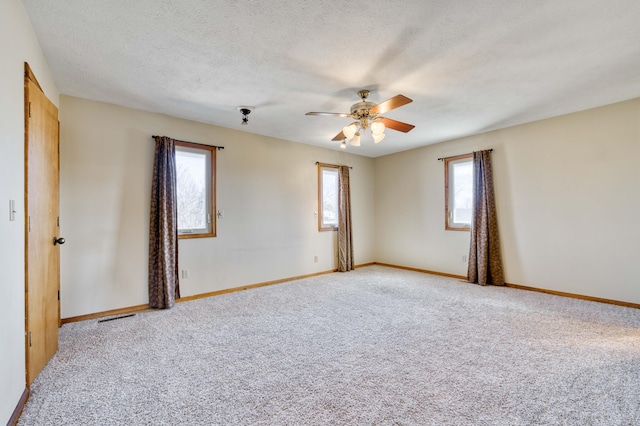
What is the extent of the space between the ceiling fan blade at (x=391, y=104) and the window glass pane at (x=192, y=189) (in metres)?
2.65

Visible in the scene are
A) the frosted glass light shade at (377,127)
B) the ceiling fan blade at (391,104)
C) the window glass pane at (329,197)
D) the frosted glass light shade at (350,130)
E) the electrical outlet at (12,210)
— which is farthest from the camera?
the window glass pane at (329,197)

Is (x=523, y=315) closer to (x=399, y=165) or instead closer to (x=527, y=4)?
(x=527, y=4)

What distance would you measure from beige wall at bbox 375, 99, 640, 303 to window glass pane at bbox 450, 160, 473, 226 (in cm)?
22

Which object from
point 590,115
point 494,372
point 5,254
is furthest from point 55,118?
point 590,115

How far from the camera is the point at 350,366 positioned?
223 centimetres

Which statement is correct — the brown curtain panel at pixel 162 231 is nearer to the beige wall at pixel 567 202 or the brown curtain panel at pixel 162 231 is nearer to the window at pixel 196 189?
the window at pixel 196 189

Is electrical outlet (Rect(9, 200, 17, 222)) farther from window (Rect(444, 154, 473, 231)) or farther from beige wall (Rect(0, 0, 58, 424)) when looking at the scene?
window (Rect(444, 154, 473, 231))

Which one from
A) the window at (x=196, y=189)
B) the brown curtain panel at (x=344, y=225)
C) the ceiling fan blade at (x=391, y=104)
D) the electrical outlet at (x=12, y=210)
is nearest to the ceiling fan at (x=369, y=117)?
the ceiling fan blade at (x=391, y=104)

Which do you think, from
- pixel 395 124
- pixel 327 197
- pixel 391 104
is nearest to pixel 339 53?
pixel 391 104

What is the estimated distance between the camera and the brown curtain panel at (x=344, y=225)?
582 centimetres

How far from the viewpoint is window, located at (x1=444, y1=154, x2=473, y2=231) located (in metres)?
5.11

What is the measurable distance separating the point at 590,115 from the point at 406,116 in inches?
94.6

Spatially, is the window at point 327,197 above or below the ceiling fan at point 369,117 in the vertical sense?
below

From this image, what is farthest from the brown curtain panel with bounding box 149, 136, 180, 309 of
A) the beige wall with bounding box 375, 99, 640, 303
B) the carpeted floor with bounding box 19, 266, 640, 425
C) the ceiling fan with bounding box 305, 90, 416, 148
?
the beige wall with bounding box 375, 99, 640, 303
